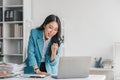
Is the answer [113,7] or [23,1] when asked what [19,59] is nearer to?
[23,1]

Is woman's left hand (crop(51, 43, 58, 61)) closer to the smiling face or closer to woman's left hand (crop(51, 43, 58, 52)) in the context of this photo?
woman's left hand (crop(51, 43, 58, 52))

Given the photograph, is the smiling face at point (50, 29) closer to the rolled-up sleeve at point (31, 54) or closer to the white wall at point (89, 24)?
the rolled-up sleeve at point (31, 54)

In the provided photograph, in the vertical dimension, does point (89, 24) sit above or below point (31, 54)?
above

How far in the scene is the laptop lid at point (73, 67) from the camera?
7.14 ft

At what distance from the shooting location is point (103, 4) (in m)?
4.41

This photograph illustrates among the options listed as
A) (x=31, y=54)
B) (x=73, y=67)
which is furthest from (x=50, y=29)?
(x=73, y=67)

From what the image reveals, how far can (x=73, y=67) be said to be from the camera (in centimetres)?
220

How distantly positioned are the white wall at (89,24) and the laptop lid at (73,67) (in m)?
2.23

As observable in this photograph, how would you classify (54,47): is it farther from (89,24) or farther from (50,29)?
(89,24)

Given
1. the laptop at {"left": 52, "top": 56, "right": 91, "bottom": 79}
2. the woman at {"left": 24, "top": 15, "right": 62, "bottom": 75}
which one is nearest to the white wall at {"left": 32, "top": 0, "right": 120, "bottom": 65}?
the woman at {"left": 24, "top": 15, "right": 62, "bottom": 75}

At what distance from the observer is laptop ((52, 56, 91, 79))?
7.14 feet

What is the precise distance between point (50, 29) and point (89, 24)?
177 centimetres

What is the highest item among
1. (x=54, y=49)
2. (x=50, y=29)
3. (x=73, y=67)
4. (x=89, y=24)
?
(x=89, y=24)

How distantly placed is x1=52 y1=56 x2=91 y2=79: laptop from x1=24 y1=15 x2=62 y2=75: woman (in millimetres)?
626
